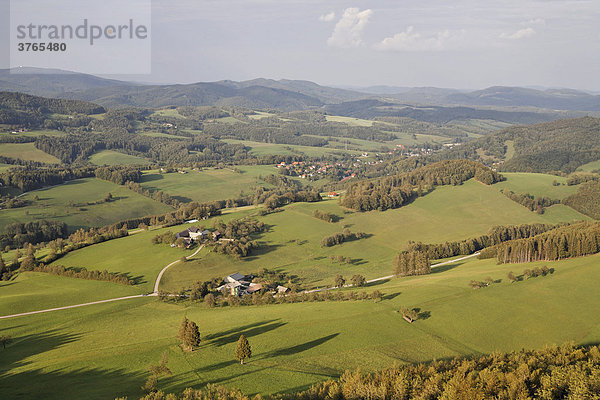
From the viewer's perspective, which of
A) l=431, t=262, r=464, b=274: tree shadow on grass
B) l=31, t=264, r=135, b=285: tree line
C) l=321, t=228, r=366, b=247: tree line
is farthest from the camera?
l=321, t=228, r=366, b=247: tree line

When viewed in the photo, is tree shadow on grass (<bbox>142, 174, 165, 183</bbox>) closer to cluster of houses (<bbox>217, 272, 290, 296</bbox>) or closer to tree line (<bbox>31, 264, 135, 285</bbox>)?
tree line (<bbox>31, 264, 135, 285</bbox>)

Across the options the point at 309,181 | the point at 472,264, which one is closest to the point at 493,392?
the point at 472,264

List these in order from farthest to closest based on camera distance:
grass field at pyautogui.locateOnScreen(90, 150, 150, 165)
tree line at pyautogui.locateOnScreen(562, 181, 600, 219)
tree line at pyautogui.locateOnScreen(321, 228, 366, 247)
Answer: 1. grass field at pyautogui.locateOnScreen(90, 150, 150, 165)
2. tree line at pyautogui.locateOnScreen(562, 181, 600, 219)
3. tree line at pyautogui.locateOnScreen(321, 228, 366, 247)

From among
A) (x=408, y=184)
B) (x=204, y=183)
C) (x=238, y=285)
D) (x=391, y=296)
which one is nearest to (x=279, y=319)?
(x=238, y=285)

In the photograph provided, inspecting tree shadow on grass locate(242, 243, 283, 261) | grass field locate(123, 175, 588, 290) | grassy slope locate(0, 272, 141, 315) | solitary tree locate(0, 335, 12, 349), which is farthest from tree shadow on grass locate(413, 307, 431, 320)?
solitary tree locate(0, 335, 12, 349)

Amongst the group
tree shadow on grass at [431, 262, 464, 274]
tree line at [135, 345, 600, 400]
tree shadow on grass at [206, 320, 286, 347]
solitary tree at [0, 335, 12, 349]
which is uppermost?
tree line at [135, 345, 600, 400]

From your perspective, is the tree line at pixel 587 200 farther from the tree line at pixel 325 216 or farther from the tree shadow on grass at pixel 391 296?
the tree shadow on grass at pixel 391 296

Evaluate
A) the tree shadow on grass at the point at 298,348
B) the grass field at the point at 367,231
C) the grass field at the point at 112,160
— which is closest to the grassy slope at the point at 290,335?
the tree shadow on grass at the point at 298,348
